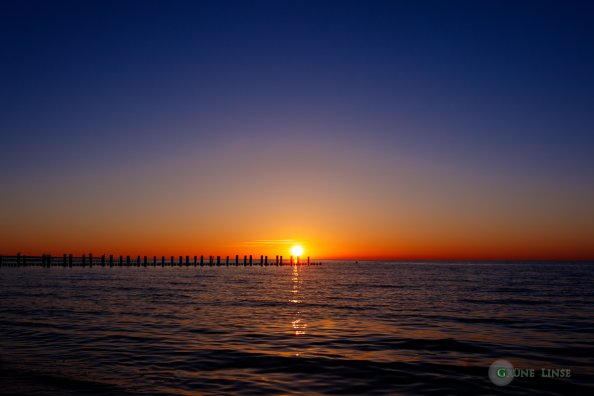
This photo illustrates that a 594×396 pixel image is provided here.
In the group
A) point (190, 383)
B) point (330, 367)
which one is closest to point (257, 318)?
point (330, 367)

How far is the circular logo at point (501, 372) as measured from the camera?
10.5 meters

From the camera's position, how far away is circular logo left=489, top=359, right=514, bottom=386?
34.6 ft

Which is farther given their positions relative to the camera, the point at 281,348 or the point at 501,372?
the point at 281,348

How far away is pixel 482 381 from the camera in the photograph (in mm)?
10562

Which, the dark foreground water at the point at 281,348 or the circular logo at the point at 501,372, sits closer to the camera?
the dark foreground water at the point at 281,348

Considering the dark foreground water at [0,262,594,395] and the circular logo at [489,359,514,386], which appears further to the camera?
the circular logo at [489,359,514,386]

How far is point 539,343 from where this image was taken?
15320 mm

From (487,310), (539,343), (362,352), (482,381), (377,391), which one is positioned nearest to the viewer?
(377,391)

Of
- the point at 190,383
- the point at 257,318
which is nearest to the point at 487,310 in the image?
the point at 257,318

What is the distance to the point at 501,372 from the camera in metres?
11.3

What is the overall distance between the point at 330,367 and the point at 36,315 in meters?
14.2

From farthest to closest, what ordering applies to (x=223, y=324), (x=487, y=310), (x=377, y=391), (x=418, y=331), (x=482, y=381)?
1. (x=487, y=310)
2. (x=223, y=324)
3. (x=418, y=331)
4. (x=482, y=381)
5. (x=377, y=391)

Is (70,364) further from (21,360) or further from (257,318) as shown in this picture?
(257,318)

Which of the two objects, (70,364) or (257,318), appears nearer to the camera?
(70,364)
